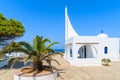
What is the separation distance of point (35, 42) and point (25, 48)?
0.86 meters

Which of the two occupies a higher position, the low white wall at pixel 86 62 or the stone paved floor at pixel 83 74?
the low white wall at pixel 86 62

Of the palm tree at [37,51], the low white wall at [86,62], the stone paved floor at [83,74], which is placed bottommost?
the stone paved floor at [83,74]

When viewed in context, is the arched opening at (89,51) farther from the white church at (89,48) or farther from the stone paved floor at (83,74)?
the stone paved floor at (83,74)

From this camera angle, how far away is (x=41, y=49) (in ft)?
40.8

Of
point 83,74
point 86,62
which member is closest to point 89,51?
point 86,62

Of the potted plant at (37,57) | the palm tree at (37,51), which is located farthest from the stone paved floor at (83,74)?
the palm tree at (37,51)

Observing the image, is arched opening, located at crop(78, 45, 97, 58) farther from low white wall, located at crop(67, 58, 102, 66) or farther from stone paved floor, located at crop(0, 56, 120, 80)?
stone paved floor, located at crop(0, 56, 120, 80)

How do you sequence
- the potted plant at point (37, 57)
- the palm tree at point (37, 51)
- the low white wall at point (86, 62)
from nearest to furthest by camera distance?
the potted plant at point (37, 57), the palm tree at point (37, 51), the low white wall at point (86, 62)

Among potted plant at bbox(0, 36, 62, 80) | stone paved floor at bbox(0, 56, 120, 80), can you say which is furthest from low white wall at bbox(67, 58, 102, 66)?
potted plant at bbox(0, 36, 62, 80)

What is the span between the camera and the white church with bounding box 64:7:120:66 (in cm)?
2005

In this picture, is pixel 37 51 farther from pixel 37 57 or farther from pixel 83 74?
pixel 83 74

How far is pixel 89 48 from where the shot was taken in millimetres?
26984

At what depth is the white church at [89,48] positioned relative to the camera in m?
20.0

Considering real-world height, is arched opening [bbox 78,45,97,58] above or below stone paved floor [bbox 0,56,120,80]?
above
